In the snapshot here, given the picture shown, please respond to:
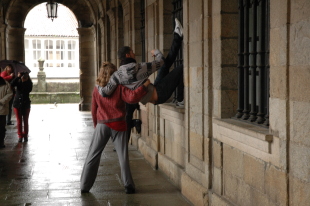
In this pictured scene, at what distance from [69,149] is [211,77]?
5.17m

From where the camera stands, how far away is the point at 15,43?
18.0 metres

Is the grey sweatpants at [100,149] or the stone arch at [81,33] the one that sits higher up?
the stone arch at [81,33]

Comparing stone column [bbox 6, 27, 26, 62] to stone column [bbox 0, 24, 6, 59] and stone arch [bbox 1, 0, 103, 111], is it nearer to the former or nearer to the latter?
stone arch [bbox 1, 0, 103, 111]

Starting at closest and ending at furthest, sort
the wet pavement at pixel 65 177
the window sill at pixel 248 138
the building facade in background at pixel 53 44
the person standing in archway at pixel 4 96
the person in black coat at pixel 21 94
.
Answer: the window sill at pixel 248 138 → the wet pavement at pixel 65 177 → the person standing in archway at pixel 4 96 → the person in black coat at pixel 21 94 → the building facade in background at pixel 53 44

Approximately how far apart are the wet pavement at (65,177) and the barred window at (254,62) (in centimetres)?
155

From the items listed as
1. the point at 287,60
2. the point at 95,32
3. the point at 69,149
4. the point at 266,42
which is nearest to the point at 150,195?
the point at 266,42

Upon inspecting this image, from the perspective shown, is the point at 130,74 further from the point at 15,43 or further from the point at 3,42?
the point at 15,43

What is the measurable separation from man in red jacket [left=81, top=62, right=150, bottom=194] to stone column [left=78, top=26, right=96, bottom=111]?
12537 millimetres

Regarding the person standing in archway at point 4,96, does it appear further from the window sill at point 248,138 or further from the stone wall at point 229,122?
the window sill at point 248,138

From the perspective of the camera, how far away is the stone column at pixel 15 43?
17.9 m

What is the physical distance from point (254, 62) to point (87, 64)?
14632mm

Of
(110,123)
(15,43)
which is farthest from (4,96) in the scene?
(15,43)

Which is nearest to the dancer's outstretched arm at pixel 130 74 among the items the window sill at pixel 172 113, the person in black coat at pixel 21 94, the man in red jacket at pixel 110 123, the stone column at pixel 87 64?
the man in red jacket at pixel 110 123

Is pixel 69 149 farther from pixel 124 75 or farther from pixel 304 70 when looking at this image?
pixel 304 70
